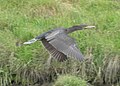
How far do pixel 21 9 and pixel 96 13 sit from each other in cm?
101

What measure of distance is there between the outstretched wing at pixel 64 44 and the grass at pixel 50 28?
443 millimetres

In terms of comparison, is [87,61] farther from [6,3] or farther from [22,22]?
[6,3]

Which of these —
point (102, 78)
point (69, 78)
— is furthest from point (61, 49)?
point (102, 78)

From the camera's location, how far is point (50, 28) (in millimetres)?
6887

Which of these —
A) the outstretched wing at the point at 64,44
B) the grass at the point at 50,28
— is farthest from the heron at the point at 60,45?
the grass at the point at 50,28

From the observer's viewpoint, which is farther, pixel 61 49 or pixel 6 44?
pixel 6 44

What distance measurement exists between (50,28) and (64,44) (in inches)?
45.6

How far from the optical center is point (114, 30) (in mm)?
6809

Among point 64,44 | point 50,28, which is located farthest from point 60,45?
point 50,28

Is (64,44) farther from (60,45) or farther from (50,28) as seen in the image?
(50,28)

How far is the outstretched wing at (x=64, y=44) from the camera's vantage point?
5.61 meters

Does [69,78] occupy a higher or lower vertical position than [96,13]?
lower

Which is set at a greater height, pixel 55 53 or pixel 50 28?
pixel 50 28

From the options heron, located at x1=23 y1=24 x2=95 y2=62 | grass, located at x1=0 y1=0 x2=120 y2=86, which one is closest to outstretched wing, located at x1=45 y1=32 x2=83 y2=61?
heron, located at x1=23 y1=24 x2=95 y2=62
